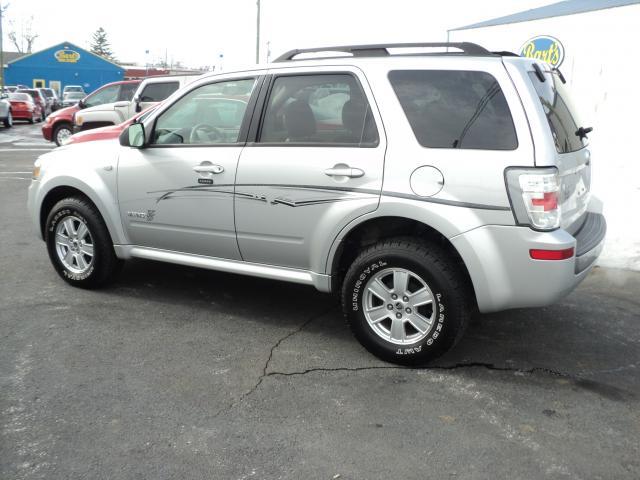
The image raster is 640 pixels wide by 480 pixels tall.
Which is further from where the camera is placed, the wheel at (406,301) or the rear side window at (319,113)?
the rear side window at (319,113)

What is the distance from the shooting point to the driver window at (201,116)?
4.76m

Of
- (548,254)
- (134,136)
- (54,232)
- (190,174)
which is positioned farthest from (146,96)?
(548,254)

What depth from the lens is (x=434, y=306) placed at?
12.8ft

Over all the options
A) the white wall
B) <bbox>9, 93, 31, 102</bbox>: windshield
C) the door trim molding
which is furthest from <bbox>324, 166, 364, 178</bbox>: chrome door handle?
<bbox>9, 93, 31, 102</bbox>: windshield

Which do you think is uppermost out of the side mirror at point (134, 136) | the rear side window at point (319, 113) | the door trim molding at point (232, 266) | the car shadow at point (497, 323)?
the rear side window at point (319, 113)

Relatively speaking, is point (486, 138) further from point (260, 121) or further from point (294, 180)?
point (260, 121)

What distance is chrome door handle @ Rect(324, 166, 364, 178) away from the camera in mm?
4043

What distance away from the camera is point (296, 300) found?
213 inches

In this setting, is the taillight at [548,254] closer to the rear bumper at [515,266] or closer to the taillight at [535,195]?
the rear bumper at [515,266]

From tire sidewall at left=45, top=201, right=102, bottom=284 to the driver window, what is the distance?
35.3 inches

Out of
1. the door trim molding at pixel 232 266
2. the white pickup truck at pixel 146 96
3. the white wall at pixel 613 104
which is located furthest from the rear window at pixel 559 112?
the white pickup truck at pixel 146 96

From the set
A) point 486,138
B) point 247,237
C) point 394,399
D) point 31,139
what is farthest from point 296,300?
point 31,139

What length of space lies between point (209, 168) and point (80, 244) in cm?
154

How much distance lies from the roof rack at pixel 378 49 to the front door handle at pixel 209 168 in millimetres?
863
